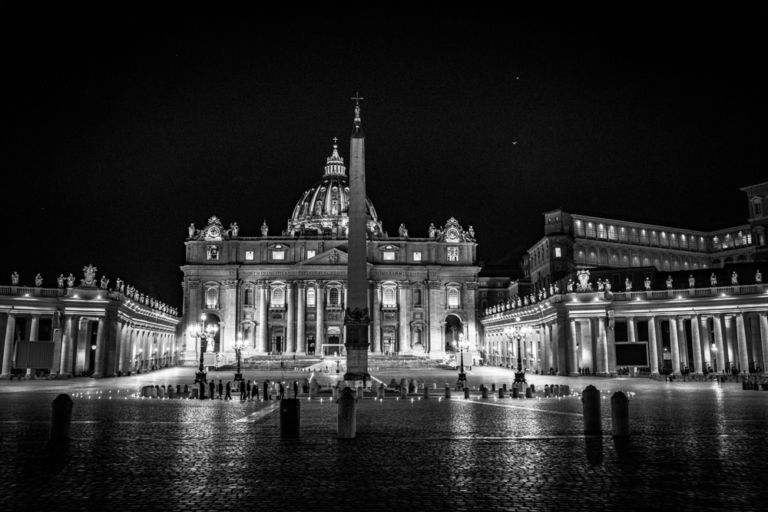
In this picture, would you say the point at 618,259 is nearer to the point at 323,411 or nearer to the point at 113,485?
the point at 323,411

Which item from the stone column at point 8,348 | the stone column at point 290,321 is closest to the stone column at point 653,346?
the stone column at point 290,321

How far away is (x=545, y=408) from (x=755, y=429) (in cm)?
955

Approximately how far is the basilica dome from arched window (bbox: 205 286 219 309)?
2756 centimetres

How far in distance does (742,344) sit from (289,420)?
5529cm

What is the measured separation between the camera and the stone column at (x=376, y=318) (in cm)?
11100

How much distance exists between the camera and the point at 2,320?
63.9 meters

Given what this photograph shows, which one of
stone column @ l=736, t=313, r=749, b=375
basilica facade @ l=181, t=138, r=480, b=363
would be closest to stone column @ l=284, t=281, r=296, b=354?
basilica facade @ l=181, t=138, r=480, b=363

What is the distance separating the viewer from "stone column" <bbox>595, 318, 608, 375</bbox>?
66.1 meters

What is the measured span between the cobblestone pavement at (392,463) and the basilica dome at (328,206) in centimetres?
11027

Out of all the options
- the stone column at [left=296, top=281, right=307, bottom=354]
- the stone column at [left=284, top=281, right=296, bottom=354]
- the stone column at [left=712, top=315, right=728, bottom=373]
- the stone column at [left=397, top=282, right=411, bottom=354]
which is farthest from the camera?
the stone column at [left=397, top=282, right=411, bottom=354]

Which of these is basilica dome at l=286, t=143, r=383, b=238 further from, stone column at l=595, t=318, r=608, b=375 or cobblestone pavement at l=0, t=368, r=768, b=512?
cobblestone pavement at l=0, t=368, r=768, b=512

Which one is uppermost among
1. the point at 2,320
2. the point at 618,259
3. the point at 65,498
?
the point at 618,259

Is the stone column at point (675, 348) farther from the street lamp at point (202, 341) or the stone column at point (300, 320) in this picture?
the stone column at point (300, 320)

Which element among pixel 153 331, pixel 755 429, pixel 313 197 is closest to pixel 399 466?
pixel 755 429
